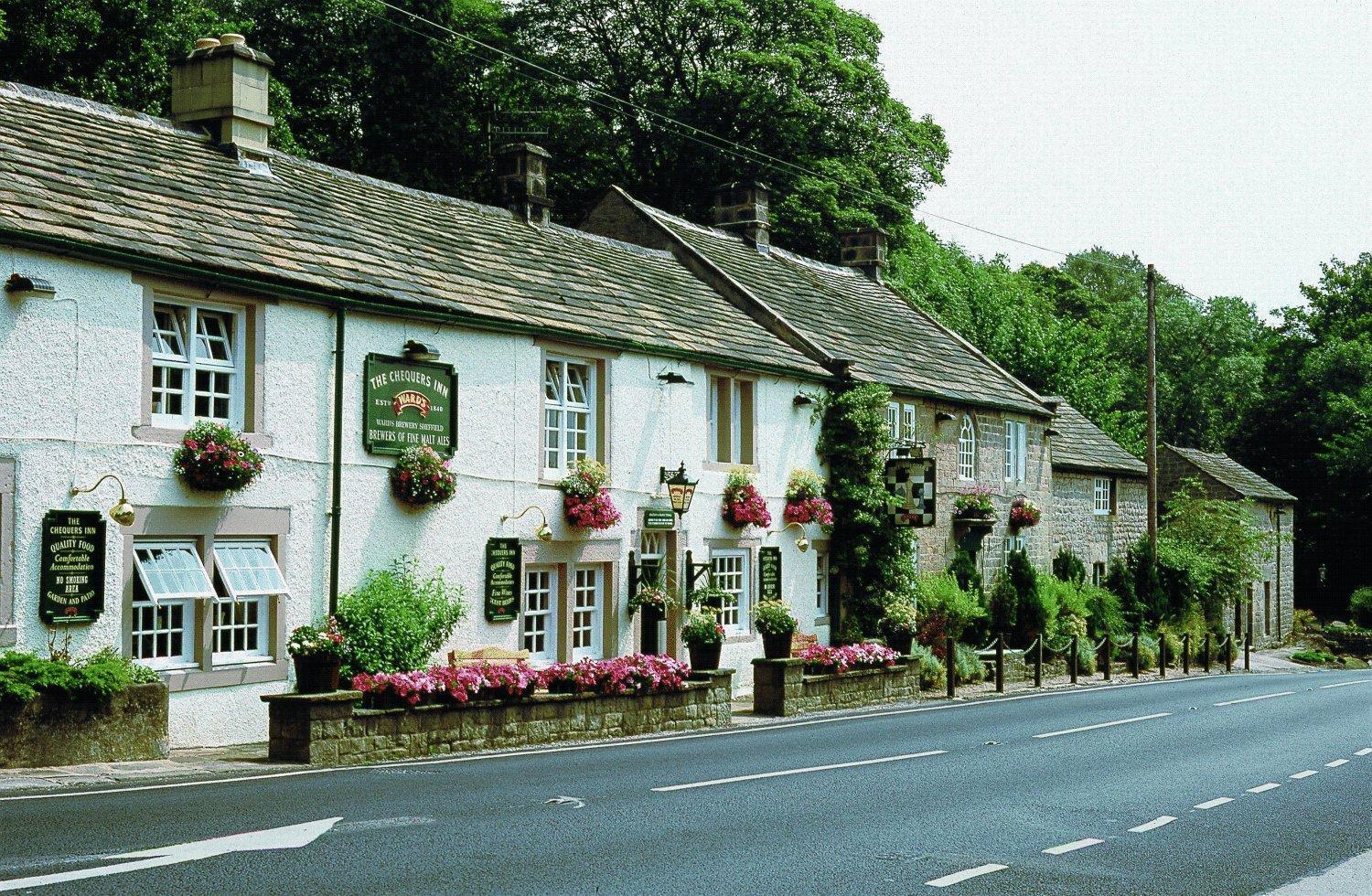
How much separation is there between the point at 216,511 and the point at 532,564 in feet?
18.3

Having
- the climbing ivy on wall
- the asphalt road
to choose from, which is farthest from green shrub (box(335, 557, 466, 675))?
the climbing ivy on wall

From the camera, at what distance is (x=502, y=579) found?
1986cm

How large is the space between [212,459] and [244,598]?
66.2 inches

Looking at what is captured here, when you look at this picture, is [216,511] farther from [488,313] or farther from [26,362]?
[488,313]

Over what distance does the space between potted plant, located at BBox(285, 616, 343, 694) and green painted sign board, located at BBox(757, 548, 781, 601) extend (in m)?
11.6

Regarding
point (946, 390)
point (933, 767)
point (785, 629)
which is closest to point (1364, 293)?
point (946, 390)

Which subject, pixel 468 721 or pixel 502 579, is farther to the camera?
pixel 502 579

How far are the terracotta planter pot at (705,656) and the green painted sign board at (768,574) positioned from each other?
468 centimetres

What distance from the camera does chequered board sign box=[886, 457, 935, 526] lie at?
27.9 m

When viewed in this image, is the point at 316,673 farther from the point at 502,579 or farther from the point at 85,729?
the point at 502,579

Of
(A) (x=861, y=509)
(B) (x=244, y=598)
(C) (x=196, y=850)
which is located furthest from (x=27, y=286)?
(A) (x=861, y=509)

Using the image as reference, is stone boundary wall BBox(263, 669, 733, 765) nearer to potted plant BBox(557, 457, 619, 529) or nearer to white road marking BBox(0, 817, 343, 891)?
potted plant BBox(557, 457, 619, 529)

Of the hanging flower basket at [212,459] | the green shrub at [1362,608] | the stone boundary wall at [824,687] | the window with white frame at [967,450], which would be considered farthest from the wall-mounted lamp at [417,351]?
the green shrub at [1362,608]

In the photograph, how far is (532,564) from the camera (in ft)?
68.2
